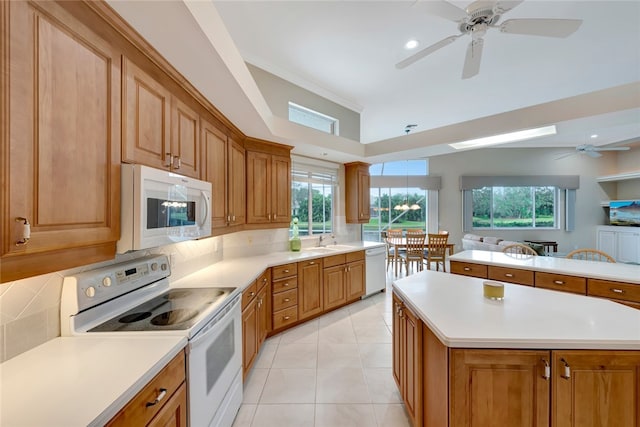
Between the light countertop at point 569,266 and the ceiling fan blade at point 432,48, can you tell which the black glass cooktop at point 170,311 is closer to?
the ceiling fan blade at point 432,48

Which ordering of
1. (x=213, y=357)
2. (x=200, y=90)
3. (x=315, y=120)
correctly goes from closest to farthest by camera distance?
(x=213, y=357)
(x=200, y=90)
(x=315, y=120)

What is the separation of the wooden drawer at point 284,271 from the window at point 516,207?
277 inches

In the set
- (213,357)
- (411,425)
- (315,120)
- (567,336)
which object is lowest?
(411,425)

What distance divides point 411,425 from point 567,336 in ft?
3.89

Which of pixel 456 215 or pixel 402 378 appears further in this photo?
pixel 456 215

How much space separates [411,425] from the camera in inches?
68.4

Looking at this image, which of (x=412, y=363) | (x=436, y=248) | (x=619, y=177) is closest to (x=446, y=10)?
(x=412, y=363)

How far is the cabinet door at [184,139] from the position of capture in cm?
164

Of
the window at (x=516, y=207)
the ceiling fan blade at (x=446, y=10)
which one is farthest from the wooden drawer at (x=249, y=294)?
the window at (x=516, y=207)

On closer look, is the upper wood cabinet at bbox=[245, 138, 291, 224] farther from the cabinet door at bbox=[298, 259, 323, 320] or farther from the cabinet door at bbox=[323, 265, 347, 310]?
the cabinet door at bbox=[323, 265, 347, 310]

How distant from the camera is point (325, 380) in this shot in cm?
221

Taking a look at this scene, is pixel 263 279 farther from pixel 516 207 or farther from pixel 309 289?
pixel 516 207

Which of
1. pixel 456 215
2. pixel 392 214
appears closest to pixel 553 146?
pixel 456 215

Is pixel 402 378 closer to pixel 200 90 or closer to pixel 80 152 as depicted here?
pixel 80 152
